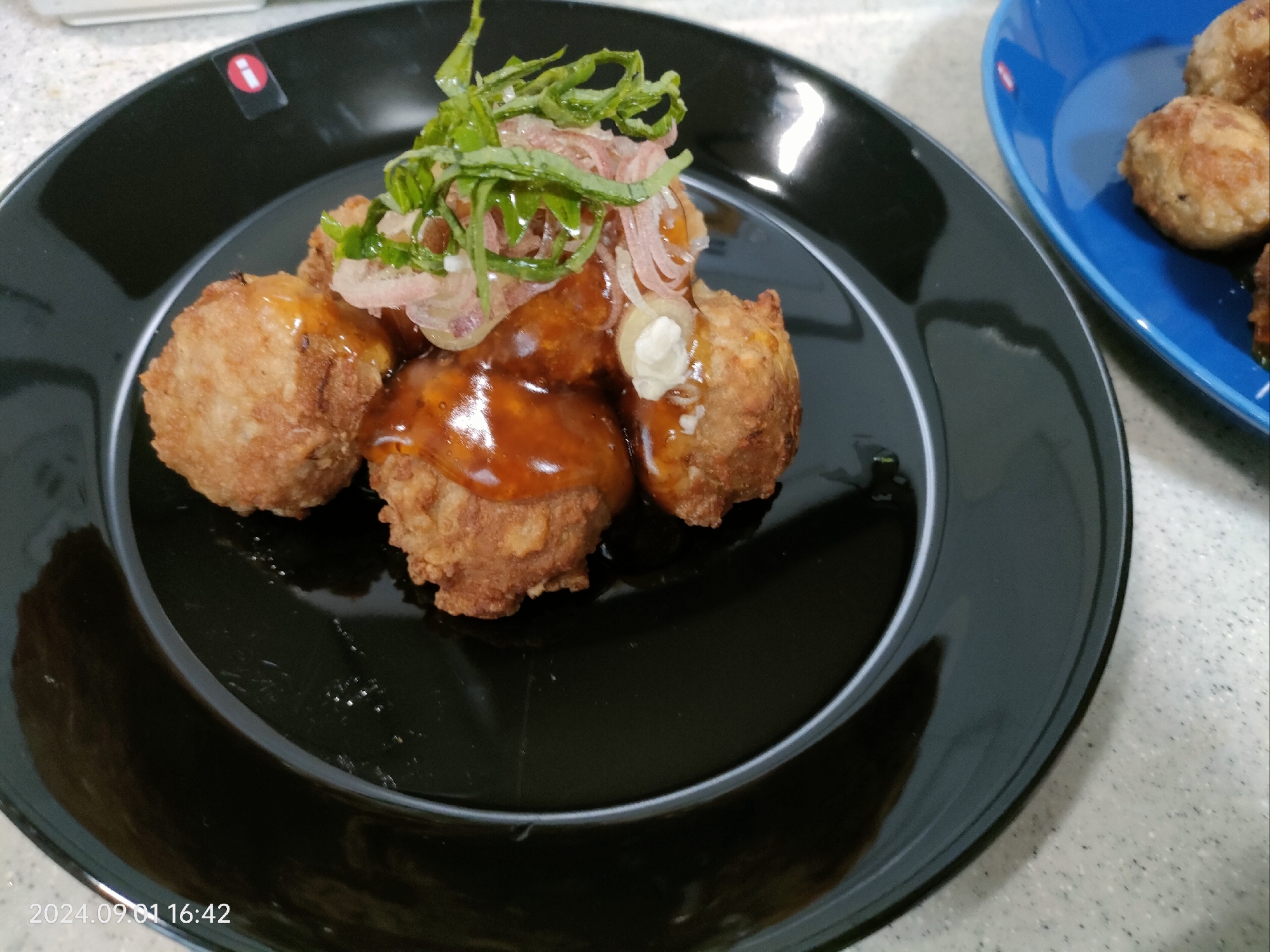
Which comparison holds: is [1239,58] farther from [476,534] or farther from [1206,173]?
[476,534]

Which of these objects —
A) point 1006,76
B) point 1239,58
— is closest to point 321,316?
point 1006,76

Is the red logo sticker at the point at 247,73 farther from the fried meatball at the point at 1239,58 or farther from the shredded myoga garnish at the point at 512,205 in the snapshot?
the fried meatball at the point at 1239,58

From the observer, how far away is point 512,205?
1.39 metres

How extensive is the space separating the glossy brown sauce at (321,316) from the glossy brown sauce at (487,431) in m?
0.08

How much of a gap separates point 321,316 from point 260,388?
0.17 metres

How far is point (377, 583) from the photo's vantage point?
5.33 ft

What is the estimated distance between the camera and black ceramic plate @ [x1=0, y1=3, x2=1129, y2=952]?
1.28 metres

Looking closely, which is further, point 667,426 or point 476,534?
point 667,426

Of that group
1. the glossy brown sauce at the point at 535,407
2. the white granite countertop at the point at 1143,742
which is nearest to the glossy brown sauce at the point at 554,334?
the glossy brown sauce at the point at 535,407

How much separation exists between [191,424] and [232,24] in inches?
82.5

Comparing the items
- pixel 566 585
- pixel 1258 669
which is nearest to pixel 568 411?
pixel 566 585

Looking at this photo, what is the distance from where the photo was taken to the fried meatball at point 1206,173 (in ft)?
7.13

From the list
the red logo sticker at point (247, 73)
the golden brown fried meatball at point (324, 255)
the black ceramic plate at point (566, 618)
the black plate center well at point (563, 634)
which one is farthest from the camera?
the red logo sticker at point (247, 73)

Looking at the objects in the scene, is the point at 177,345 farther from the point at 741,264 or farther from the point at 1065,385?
the point at 1065,385
